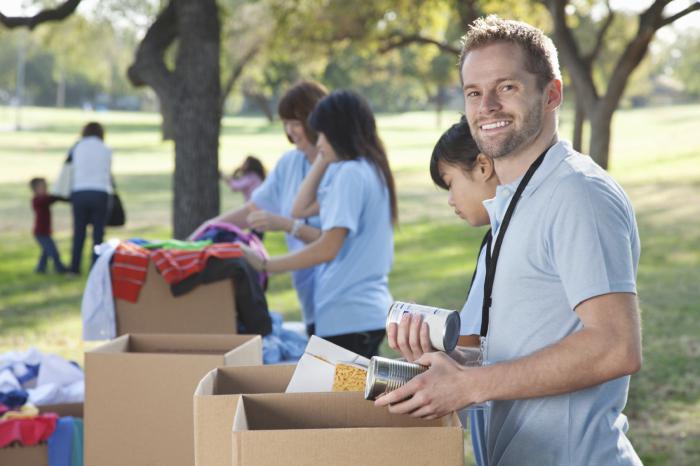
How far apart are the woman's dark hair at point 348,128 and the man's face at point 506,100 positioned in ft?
6.81

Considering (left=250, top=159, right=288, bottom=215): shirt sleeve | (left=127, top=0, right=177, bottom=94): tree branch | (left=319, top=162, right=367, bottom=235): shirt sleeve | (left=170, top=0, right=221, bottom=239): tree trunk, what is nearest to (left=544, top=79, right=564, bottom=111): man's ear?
(left=319, top=162, right=367, bottom=235): shirt sleeve

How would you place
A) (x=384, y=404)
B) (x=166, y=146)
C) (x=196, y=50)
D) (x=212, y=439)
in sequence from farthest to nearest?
(x=166, y=146)
(x=196, y=50)
(x=212, y=439)
(x=384, y=404)

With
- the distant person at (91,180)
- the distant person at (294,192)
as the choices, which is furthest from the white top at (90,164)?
the distant person at (294,192)

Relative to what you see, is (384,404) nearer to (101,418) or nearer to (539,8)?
(101,418)

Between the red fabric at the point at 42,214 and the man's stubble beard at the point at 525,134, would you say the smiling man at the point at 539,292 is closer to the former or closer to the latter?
the man's stubble beard at the point at 525,134

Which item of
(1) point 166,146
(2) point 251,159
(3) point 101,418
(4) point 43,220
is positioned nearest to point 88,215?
(4) point 43,220

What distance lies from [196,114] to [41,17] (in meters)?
1.89

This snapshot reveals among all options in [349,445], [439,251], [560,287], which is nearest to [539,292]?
[560,287]

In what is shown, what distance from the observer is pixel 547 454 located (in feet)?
6.65

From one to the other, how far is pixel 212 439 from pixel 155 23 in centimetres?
686

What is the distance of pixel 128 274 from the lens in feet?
13.8

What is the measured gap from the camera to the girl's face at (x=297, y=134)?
15.6 ft

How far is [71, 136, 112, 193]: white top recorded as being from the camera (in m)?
12.1

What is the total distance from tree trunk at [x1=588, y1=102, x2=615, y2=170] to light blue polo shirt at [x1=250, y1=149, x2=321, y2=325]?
11409 millimetres
